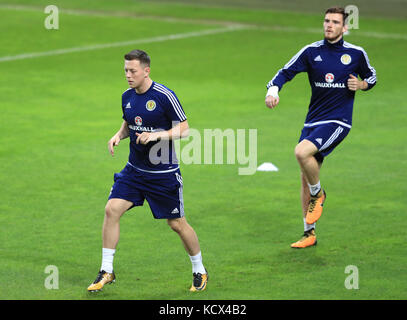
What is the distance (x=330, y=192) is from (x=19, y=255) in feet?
15.4

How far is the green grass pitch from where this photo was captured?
946cm

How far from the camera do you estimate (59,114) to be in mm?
18016

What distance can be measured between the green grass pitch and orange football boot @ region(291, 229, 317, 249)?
9 cm

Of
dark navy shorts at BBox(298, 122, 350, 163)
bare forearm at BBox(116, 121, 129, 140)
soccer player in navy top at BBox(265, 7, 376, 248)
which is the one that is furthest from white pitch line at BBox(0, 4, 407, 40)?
bare forearm at BBox(116, 121, 129, 140)

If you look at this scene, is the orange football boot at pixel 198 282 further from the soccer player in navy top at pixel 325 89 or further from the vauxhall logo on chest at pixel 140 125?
the soccer player in navy top at pixel 325 89

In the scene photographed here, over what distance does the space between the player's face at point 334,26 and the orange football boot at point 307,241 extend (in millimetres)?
2219

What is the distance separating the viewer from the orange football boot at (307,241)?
34.5 feet

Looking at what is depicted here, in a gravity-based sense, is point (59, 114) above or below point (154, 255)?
above

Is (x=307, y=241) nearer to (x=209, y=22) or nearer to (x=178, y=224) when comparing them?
(x=178, y=224)

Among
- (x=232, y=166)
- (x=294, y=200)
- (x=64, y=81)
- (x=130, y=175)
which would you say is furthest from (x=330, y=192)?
(x=64, y=81)

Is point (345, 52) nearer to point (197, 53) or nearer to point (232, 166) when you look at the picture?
point (232, 166)

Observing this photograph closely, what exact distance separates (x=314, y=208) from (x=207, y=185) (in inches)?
120

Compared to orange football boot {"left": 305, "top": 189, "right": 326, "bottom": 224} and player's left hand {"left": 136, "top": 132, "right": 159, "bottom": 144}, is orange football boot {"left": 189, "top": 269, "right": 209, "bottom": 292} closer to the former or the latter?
player's left hand {"left": 136, "top": 132, "right": 159, "bottom": 144}

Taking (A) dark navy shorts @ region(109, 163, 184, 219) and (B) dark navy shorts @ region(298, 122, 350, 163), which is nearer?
(A) dark navy shorts @ region(109, 163, 184, 219)
